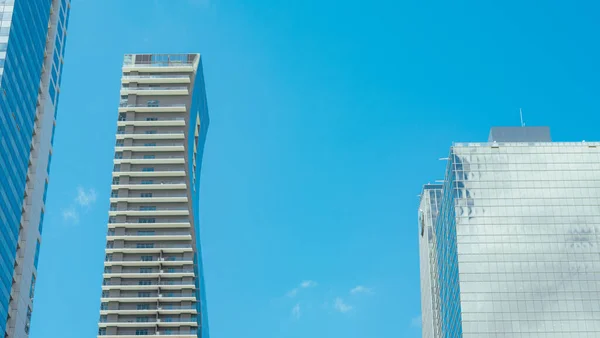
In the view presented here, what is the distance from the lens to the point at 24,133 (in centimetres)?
17025

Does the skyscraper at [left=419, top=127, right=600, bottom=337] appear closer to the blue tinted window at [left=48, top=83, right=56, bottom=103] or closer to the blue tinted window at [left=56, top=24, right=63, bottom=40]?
the blue tinted window at [left=48, top=83, right=56, bottom=103]

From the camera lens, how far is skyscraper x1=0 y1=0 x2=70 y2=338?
16025 cm

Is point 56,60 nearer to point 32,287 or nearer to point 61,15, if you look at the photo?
point 61,15

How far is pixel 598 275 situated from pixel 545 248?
30.3ft

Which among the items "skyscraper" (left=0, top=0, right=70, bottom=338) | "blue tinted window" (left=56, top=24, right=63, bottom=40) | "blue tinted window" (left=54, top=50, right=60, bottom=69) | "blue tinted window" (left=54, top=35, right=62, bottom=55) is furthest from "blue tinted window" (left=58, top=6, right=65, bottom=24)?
"blue tinted window" (left=54, top=50, right=60, bottom=69)

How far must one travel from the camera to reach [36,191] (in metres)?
181

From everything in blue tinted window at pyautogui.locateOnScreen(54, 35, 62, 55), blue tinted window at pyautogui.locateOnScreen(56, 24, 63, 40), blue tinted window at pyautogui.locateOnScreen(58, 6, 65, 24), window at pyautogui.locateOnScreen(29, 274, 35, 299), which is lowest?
window at pyautogui.locateOnScreen(29, 274, 35, 299)

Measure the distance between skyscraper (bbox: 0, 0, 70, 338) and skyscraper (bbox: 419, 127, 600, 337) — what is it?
67.1 metres

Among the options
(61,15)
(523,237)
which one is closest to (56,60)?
(61,15)

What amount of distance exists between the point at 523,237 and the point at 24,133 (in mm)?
80205

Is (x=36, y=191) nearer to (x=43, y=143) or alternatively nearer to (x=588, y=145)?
(x=43, y=143)

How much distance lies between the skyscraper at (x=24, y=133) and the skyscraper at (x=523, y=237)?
220 feet

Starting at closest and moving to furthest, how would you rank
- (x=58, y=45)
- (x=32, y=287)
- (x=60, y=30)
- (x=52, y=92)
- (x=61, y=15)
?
(x=32, y=287) → (x=52, y=92) → (x=58, y=45) → (x=60, y=30) → (x=61, y=15)

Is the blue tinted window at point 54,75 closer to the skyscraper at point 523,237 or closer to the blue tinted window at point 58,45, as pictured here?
the blue tinted window at point 58,45
